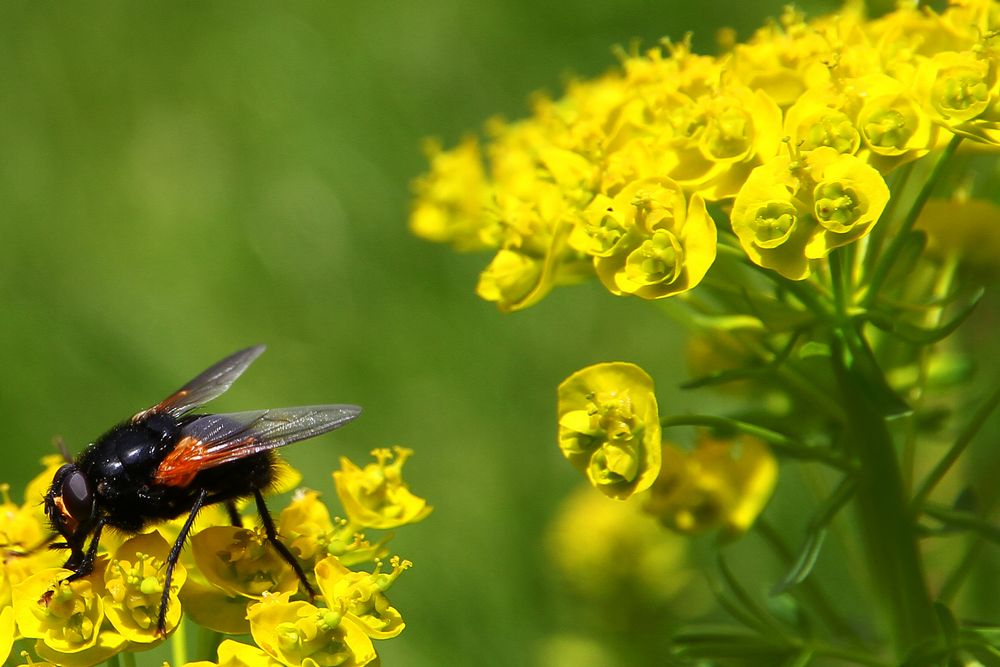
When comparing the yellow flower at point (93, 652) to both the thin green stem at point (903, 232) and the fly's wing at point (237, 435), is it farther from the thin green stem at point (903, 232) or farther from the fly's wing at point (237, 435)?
the thin green stem at point (903, 232)

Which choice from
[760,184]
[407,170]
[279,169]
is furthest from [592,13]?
[760,184]

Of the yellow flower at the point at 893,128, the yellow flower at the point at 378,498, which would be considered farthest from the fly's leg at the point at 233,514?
the yellow flower at the point at 893,128

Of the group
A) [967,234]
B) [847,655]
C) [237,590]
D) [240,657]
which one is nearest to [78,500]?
[237,590]

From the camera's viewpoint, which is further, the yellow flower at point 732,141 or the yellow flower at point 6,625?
the yellow flower at point 732,141

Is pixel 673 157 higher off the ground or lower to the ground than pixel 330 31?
lower

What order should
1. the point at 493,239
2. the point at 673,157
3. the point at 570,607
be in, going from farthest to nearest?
the point at 570,607 → the point at 493,239 → the point at 673,157

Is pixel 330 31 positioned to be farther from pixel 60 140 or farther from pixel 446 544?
pixel 446 544
